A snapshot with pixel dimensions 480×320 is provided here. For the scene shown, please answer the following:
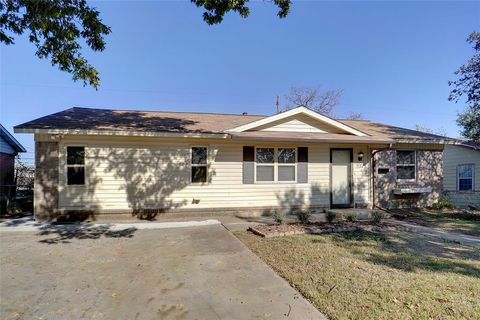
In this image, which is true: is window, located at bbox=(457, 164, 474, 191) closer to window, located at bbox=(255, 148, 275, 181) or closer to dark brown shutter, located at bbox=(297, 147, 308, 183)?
dark brown shutter, located at bbox=(297, 147, 308, 183)

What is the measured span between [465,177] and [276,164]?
12.8m

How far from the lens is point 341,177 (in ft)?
39.0

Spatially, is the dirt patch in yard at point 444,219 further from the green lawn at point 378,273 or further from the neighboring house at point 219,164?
the green lawn at point 378,273

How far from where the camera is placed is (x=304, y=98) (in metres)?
34.8

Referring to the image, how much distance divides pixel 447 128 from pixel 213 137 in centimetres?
5179

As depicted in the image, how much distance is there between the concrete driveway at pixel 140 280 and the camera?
374 cm

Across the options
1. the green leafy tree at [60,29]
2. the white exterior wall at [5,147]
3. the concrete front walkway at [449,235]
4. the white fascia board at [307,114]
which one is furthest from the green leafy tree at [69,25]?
A: the white exterior wall at [5,147]

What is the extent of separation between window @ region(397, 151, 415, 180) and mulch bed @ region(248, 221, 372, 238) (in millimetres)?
5042

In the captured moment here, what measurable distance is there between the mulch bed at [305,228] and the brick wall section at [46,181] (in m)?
6.15

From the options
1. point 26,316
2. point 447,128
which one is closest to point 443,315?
point 26,316

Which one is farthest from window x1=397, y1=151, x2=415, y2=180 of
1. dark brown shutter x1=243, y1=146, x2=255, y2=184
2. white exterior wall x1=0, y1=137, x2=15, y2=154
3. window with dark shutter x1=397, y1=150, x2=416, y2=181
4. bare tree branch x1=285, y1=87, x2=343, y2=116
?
Result: bare tree branch x1=285, y1=87, x2=343, y2=116

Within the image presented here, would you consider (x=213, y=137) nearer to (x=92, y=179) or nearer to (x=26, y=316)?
(x=92, y=179)

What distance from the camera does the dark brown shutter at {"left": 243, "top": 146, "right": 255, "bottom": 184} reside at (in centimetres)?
1095

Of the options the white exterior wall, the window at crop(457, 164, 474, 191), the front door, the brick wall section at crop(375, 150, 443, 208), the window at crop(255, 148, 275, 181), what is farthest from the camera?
the window at crop(457, 164, 474, 191)
